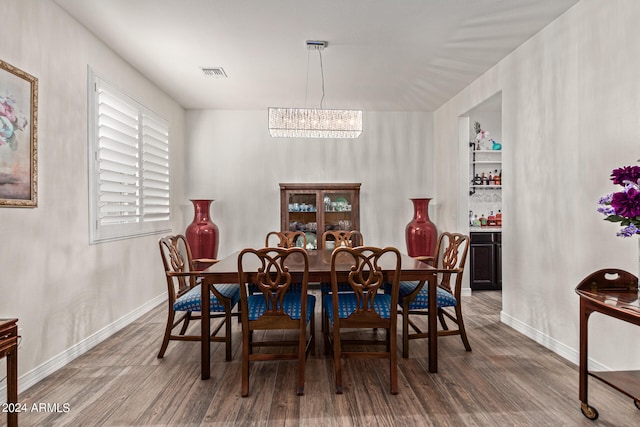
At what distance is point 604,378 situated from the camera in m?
1.89

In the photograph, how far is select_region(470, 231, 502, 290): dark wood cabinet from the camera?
4.90 meters

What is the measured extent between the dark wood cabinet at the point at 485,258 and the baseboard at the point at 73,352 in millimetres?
4175

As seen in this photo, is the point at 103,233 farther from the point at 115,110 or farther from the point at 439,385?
the point at 439,385

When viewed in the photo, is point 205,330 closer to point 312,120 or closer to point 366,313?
point 366,313

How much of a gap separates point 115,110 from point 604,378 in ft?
13.8

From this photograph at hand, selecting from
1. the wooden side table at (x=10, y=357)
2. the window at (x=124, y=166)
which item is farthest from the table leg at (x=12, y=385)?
the window at (x=124, y=166)

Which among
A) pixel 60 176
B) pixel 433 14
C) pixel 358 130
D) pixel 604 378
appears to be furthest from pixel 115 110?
pixel 604 378

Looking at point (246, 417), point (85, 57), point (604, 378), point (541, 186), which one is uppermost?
point (85, 57)

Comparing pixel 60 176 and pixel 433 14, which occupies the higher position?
pixel 433 14

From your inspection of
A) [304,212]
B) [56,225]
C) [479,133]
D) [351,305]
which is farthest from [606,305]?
[479,133]

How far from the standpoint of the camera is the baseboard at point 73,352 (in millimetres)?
2284

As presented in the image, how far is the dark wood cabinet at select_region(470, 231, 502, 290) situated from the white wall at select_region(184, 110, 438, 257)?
754mm

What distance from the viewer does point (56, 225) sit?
2.62 meters

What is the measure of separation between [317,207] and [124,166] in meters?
2.48
